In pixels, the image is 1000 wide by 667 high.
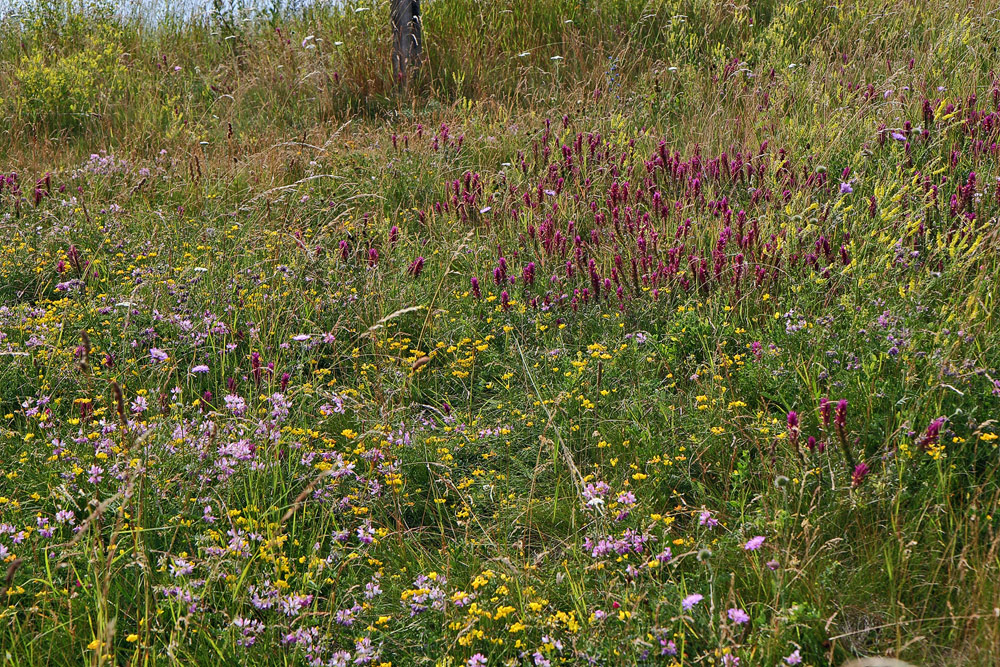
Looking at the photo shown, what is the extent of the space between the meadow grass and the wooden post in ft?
2.34

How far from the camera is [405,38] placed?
675 centimetres

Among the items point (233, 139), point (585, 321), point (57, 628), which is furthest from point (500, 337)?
point (233, 139)

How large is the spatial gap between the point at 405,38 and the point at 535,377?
4.60 metres

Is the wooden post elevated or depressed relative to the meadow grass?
elevated

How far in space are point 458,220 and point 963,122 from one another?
2.57 m

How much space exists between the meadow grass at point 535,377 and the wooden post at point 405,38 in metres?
0.71

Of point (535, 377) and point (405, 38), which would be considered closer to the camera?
point (535, 377)

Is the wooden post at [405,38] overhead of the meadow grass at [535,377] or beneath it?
overhead

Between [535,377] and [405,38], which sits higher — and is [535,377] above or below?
below

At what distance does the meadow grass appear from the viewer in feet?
6.45

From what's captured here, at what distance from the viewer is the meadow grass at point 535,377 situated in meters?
1.96

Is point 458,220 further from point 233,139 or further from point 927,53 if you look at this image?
point 927,53

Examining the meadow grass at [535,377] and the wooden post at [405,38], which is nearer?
the meadow grass at [535,377]

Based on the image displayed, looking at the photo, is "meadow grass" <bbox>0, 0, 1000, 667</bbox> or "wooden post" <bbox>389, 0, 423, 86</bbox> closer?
"meadow grass" <bbox>0, 0, 1000, 667</bbox>
